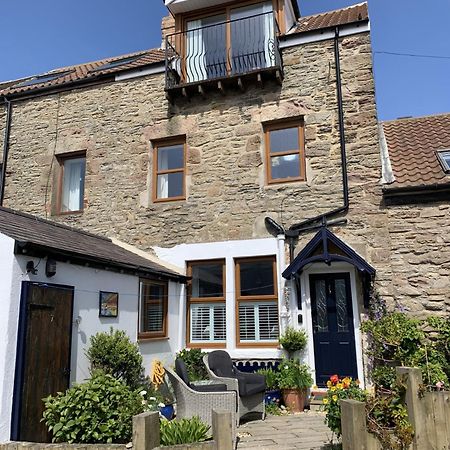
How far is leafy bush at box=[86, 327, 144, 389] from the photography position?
21.9 ft

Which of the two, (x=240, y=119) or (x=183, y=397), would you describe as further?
(x=240, y=119)

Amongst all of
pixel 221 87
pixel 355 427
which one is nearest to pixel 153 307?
pixel 221 87

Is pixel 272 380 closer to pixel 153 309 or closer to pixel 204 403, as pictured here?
pixel 204 403

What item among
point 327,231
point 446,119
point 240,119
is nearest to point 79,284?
point 327,231

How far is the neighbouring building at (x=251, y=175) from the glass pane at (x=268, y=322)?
3 centimetres

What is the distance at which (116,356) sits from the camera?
6.80m

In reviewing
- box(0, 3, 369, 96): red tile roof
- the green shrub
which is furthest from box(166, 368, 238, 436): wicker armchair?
box(0, 3, 369, 96): red tile roof

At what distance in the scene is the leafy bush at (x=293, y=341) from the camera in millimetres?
8523

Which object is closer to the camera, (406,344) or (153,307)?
(406,344)

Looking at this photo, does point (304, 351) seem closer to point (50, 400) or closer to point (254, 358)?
point (254, 358)

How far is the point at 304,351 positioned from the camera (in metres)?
8.70

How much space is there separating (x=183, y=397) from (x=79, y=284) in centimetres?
216

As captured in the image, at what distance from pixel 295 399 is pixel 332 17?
9425mm

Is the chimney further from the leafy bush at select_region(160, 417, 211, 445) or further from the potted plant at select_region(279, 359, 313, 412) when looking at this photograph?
the leafy bush at select_region(160, 417, 211, 445)
